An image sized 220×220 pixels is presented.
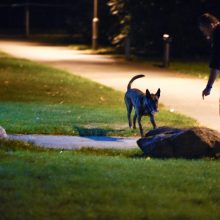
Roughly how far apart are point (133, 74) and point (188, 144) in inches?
632

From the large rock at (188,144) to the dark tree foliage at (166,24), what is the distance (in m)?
25.1

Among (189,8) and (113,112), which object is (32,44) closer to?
(189,8)

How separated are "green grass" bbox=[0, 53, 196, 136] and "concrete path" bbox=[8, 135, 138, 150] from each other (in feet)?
1.63

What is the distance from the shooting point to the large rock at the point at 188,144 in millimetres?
10125

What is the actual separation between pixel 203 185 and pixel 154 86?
1423 cm

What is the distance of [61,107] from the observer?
16891 mm

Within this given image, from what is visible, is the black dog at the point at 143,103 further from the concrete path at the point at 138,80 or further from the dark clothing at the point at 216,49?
the concrete path at the point at 138,80

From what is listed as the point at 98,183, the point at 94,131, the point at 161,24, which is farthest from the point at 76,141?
the point at 161,24

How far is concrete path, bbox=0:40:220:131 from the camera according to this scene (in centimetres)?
1733

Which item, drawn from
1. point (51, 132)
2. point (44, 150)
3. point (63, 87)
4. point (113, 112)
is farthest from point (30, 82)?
point (44, 150)

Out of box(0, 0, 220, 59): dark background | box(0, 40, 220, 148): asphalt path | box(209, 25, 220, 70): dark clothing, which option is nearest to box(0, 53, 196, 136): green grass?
box(0, 40, 220, 148): asphalt path

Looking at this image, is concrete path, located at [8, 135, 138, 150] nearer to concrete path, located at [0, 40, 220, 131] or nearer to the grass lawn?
the grass lawn

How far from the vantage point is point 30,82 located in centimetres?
2259

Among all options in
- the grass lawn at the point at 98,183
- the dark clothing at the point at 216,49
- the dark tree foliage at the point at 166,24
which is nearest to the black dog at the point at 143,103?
the grass lawn at the point at 98,183
